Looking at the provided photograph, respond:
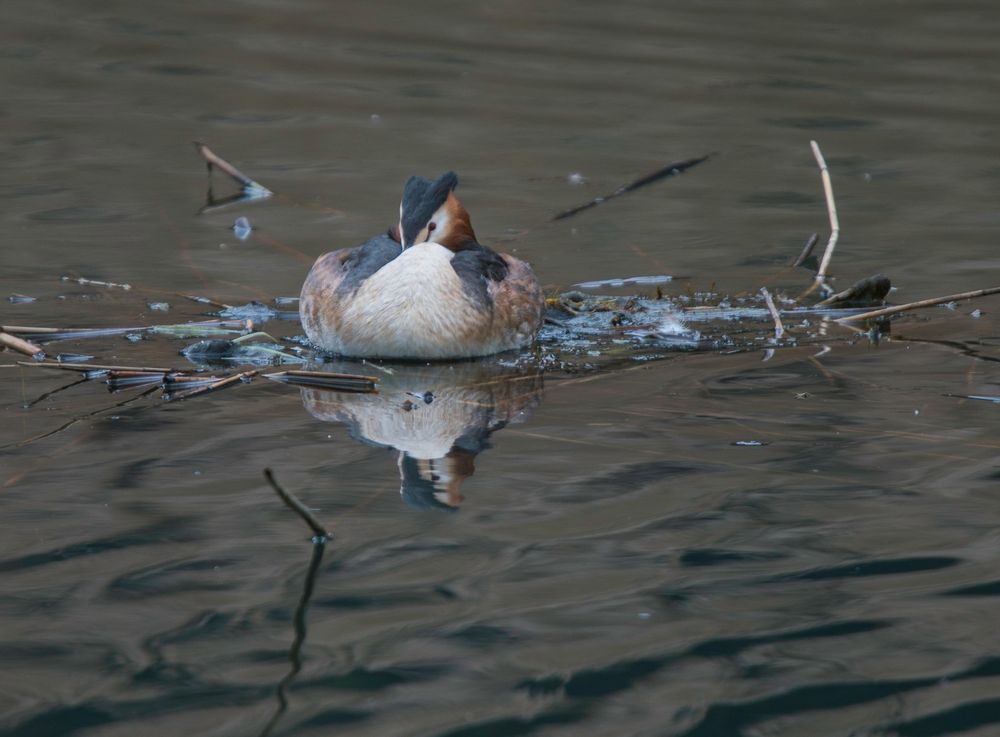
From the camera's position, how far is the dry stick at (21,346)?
6539 millimetres

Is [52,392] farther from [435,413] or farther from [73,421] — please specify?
[435,413]

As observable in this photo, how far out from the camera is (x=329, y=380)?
21.3 ft

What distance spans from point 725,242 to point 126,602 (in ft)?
20.1

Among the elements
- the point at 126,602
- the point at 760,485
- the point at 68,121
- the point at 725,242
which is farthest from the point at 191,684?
the point at 68,121

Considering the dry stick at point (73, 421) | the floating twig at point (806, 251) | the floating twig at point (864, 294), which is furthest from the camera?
the floating twig at point (806, 251)

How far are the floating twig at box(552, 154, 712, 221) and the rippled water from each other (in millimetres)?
86

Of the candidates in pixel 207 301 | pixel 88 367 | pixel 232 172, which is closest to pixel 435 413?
pixel 88 367

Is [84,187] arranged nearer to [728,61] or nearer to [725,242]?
[725,242]

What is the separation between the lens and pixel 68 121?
13461 millimetres

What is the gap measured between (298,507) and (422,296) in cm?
282

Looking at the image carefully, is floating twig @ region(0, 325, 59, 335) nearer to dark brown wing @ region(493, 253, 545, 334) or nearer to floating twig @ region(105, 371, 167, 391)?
floating twig @ region(105, 371, 167, 391)

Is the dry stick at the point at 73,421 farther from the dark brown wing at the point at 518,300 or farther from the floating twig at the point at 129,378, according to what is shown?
the dark brown wing at the point at 518,300

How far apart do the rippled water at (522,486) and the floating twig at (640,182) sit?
0.28 feet

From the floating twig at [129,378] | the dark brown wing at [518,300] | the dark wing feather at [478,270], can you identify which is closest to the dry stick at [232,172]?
the dark wing feather at [478,270]
